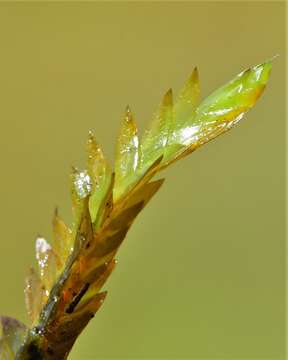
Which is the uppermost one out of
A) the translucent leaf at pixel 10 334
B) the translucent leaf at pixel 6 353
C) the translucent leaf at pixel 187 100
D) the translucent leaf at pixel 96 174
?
the translucent leaf at pixel 187 100

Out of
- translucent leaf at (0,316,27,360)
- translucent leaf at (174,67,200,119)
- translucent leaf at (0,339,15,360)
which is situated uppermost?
translucent leaf at (174,67,200,119)

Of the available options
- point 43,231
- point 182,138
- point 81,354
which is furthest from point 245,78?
point 43,231

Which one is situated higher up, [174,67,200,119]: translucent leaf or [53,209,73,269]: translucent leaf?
[174,67,200,119]: translucent leaf

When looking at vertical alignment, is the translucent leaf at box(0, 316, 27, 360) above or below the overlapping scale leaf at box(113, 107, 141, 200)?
below

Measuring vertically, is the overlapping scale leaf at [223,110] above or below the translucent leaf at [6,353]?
above

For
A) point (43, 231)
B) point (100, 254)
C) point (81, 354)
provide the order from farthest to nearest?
point (43, 231), point (81, 354), point (100, 254)

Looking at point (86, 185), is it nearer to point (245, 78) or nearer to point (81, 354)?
point (245, 78)
